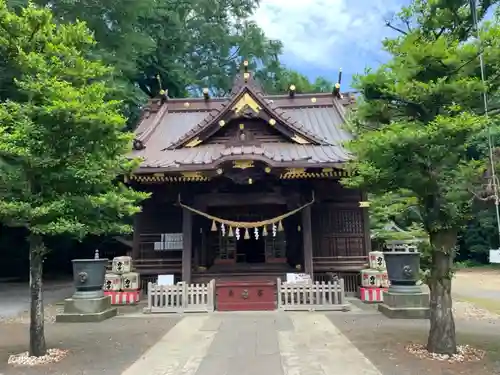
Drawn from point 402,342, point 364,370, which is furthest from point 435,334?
point 364,370

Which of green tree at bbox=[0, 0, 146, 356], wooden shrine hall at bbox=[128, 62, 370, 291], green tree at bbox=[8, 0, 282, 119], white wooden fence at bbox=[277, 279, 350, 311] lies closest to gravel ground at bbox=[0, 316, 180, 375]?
green tree at bbox=[0, 0, 146, 356]

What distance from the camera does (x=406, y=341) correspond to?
7945 mm

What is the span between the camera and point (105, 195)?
7586mm

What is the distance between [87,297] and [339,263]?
7.99m

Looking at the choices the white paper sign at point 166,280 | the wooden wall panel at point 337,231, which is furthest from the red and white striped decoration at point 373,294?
→ the white paper sign at point 166,280

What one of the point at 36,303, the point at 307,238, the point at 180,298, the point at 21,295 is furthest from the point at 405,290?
the point at 21,295

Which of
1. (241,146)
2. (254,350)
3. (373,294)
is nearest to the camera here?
(254,350)

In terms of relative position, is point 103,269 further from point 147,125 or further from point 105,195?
point 147,125

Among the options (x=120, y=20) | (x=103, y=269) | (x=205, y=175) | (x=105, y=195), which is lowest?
(x=103, y=269)

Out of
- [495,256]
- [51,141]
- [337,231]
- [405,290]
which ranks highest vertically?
[51,141]

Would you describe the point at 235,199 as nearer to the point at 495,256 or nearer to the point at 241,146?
the point at 241,146

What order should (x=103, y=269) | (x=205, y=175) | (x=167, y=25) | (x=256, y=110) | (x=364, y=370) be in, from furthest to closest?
(x=167, y=25) → (x=256, y=110) → (x=205, y=175) → (x=103, y=269) → (x=364, y=370)

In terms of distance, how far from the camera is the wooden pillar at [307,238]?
13.5m

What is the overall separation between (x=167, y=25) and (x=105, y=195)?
27.7m
